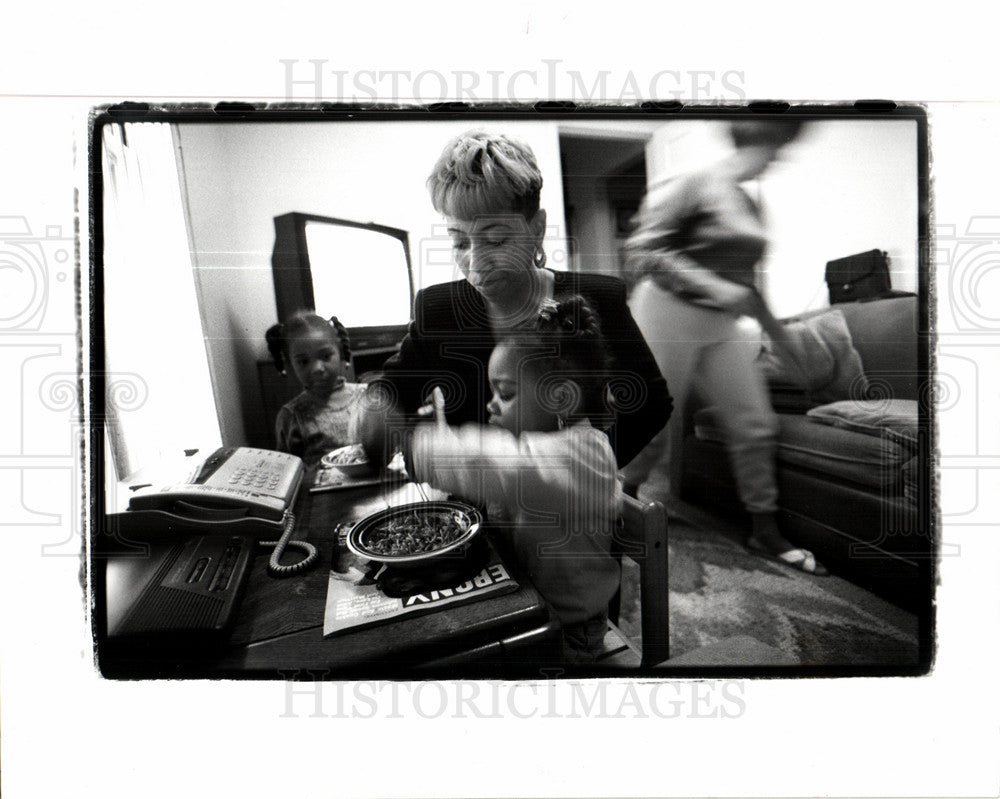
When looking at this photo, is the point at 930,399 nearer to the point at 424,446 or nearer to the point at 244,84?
the point at 424,446

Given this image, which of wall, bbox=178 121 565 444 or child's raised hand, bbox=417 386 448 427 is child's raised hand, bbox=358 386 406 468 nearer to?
child's raised hand, bbox=417 386 448 427

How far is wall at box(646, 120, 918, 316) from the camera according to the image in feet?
3.10

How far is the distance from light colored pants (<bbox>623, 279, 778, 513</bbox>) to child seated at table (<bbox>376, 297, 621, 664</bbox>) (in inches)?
3.1

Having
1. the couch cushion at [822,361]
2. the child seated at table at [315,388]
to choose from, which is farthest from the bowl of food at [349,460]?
the couch cushion at [822,361]

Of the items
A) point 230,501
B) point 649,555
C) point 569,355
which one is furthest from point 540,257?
point 230,501

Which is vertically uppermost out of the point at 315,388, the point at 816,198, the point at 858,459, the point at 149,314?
the point at 816,198

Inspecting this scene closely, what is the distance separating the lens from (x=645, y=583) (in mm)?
958

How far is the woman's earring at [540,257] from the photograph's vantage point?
940 mm

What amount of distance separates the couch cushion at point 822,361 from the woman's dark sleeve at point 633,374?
17 cm

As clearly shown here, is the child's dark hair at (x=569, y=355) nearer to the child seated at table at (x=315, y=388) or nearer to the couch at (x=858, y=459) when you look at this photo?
the couch at (x=858, y=459)

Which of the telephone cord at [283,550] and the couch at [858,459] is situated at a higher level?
the couch at [858,459]

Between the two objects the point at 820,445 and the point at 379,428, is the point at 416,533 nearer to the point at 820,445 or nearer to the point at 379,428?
the point at 379,428

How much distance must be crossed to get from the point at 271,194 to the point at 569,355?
1.61 ft

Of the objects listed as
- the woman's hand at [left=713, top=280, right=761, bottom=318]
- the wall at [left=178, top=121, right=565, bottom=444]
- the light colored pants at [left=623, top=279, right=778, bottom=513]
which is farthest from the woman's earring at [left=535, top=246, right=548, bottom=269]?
the woman's hand at [left=713, top=280, right=761, bottom=318]
